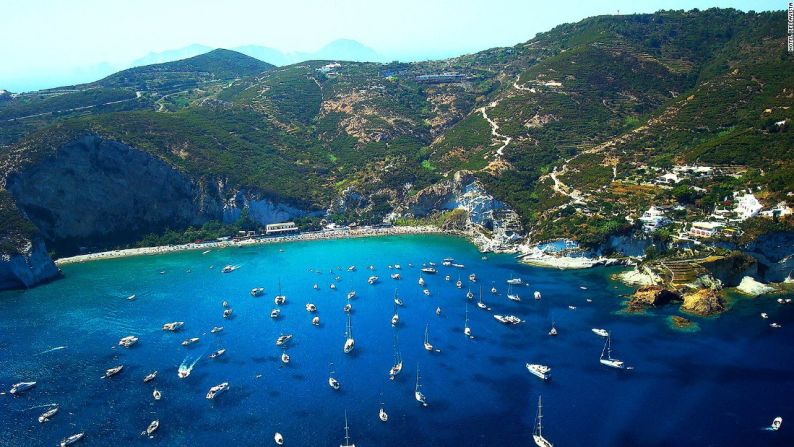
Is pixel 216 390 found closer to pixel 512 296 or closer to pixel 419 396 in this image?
pixel 419 396

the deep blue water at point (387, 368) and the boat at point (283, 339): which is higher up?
the boat at point (283, 339)

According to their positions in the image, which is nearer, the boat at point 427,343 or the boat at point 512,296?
the boat at point 427,343

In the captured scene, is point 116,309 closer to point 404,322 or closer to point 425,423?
point 404,322

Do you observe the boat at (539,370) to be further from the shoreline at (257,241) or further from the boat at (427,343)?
the shoreline at (257,241)

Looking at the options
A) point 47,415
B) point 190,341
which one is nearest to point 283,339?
point 190,341

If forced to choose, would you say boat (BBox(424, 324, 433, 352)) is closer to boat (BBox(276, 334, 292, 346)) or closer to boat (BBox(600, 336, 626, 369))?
boat (BBox(276, 334, 292, 346))

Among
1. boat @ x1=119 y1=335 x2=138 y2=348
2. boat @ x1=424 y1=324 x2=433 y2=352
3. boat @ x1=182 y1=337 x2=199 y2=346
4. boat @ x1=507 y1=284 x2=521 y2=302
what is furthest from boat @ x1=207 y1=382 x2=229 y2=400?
boat @ x1=507 y1=284 x2=521 y2=302

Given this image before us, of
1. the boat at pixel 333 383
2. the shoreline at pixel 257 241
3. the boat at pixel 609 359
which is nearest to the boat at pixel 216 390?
the boat at pixel 333 383

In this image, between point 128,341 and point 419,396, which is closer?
point 419,396
